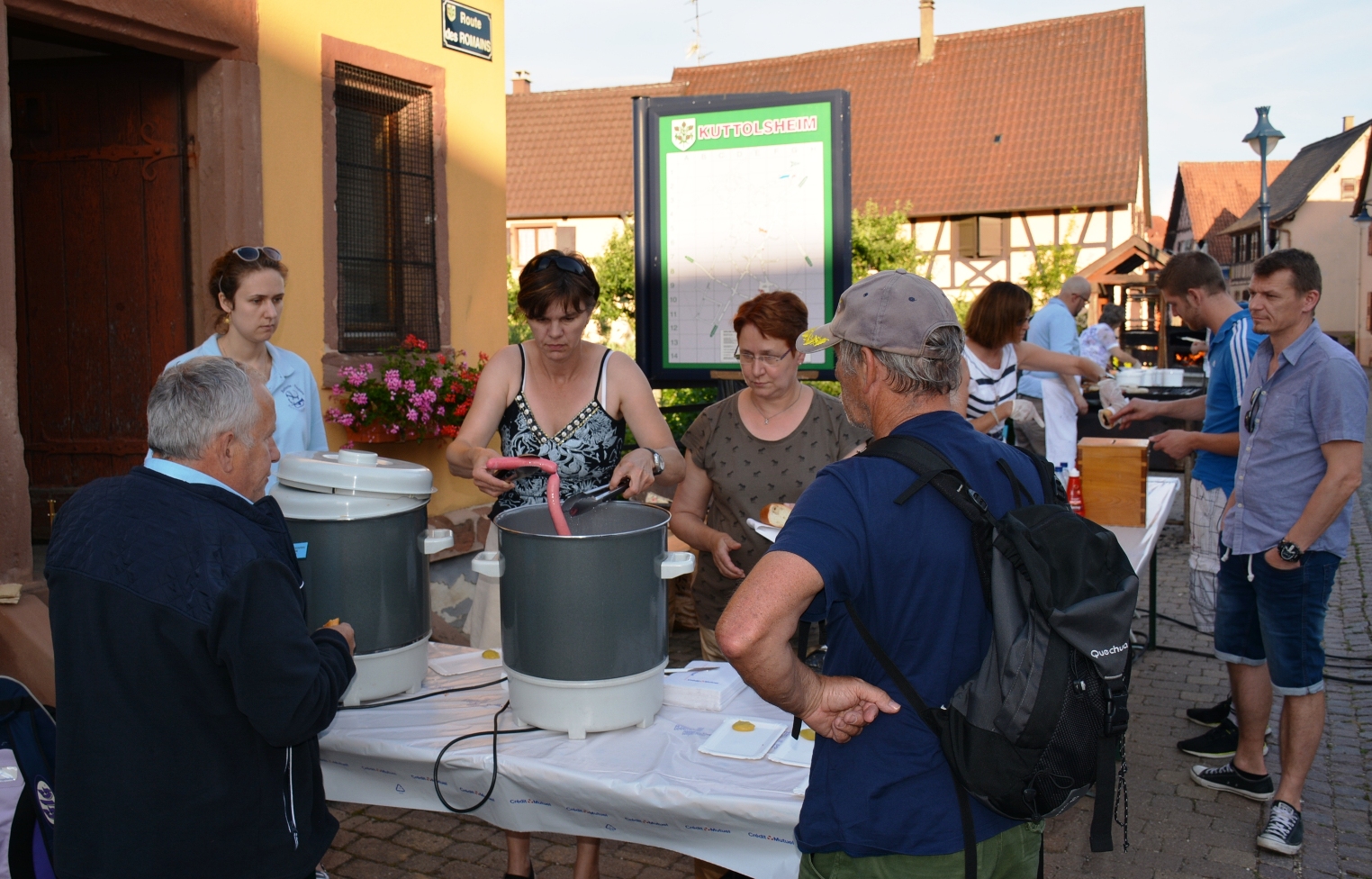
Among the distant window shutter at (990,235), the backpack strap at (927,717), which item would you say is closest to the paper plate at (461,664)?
the backpack strap at (927,717)

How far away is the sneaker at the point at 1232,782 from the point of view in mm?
3840

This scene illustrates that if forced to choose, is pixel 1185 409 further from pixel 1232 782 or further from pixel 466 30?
pixel 466 30

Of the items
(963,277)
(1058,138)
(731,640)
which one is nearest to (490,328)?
(731,640)

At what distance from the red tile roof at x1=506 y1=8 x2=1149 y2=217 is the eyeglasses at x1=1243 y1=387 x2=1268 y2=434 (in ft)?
63.6

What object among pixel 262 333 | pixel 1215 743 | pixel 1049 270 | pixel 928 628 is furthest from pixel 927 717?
pixel 1049 270

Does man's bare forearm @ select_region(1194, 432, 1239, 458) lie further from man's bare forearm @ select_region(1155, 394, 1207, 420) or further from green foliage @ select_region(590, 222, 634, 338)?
green foliage @ select_region(590, 222, 634, 338)

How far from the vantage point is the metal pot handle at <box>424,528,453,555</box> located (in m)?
2.41

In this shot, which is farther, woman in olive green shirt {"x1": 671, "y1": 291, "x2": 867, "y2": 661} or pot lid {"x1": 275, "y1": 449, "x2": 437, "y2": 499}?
woman in olive green shirt {"x1": 671, "y1": 291, "x2": 867, "y2": 661}

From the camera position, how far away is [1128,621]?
144 cm

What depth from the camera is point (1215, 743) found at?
4.34m

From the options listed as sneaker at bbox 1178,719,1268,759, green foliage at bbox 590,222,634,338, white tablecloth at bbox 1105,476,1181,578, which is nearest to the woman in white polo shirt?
white tablecloth at bbox 1105,476,1181,578

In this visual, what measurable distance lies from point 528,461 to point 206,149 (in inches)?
129

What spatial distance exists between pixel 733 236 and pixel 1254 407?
2528mm

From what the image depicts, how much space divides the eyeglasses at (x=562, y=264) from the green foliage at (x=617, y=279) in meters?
16.5
